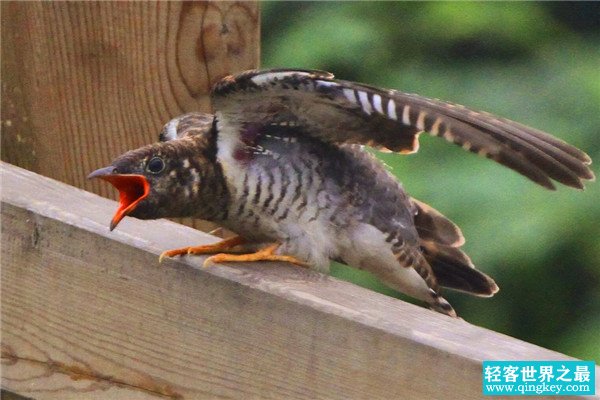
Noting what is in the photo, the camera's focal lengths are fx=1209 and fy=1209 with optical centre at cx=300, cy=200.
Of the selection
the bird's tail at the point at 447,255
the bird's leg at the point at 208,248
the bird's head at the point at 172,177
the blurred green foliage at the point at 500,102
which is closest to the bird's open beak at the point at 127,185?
the bird's head at the point at 172,177

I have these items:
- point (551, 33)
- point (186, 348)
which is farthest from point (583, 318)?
point (186, 348)

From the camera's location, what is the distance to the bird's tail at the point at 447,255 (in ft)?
9.27

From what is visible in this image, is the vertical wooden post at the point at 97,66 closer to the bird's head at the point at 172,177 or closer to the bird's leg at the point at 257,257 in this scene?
the bird's head at the point at 172,177

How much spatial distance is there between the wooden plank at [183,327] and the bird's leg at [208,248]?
2cm

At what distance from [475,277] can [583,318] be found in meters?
1.29

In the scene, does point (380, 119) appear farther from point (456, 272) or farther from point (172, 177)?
point (456, 272)

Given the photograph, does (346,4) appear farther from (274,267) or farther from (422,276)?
(274,267)

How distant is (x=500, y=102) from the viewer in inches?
163

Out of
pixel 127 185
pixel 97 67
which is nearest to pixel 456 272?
pixel 127 185

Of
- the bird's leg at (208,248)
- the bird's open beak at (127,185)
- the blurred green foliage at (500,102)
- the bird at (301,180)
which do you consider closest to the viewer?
the bird's leg at (208,248)

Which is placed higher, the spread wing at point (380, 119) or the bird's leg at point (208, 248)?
the spread wing at point (380, 119)

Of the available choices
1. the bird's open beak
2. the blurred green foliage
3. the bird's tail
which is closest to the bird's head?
the bird's open beak

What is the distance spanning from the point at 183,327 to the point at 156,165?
677 mm

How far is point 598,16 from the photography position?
4.54 metres
